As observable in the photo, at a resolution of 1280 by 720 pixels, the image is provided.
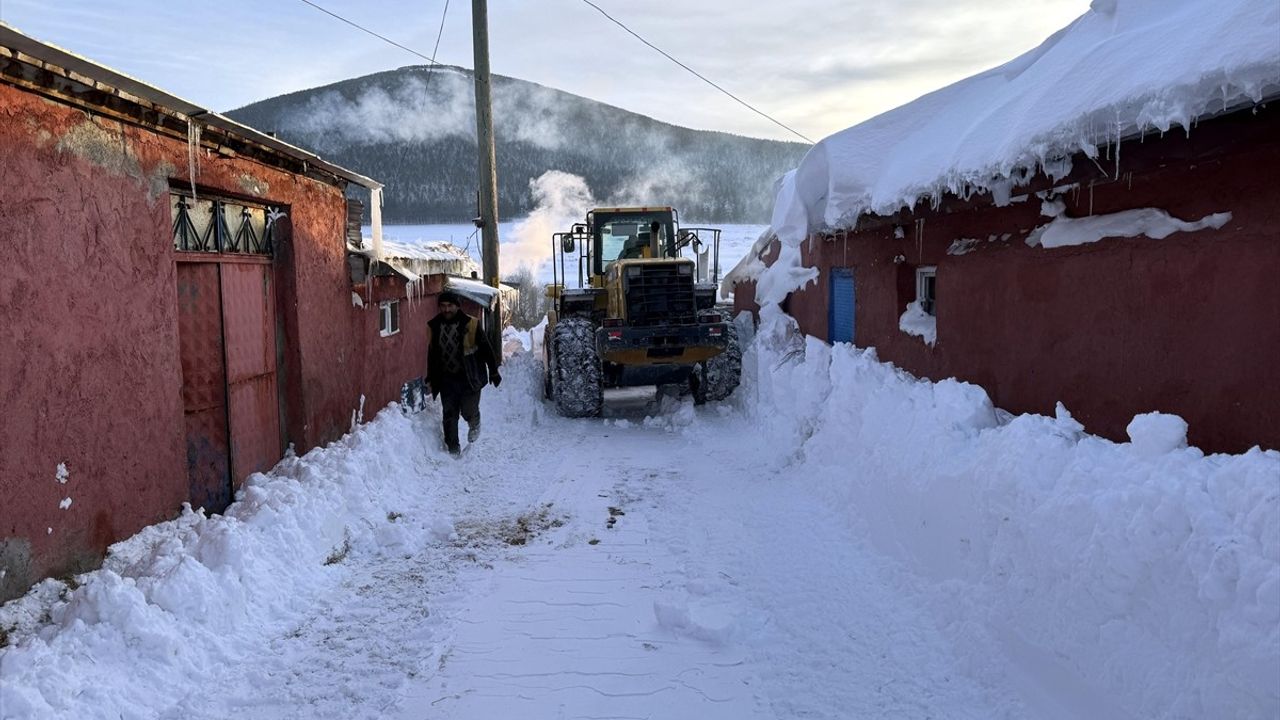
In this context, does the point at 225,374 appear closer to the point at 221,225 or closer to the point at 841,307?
the point at 221,225

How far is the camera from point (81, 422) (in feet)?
13.9

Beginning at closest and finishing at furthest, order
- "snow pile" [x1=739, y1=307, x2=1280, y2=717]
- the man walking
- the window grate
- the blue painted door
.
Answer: "snow pile" [x1=739, y1=307, x2=1280, y2=717] → the window grate → the man walking → the blue painted door

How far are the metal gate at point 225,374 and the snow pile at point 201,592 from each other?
0.26 m

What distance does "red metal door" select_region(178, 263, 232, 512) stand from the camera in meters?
5.65

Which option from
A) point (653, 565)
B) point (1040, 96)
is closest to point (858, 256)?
point (1040, 96)

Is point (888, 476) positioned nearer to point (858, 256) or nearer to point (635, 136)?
point (858, 256)

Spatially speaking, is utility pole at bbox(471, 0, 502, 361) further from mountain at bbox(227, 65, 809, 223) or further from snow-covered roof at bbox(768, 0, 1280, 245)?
mountain at bbox(227, 65, 809, 223)

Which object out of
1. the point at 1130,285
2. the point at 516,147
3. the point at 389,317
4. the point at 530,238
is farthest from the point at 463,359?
the point at 516,147

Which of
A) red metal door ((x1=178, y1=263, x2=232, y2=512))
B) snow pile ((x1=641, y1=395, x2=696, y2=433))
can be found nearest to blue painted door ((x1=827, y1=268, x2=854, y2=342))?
snow pile ((x1=641, y1=395, x2=696, y2=433))

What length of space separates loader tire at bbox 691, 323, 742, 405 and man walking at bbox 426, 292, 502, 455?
3.51m

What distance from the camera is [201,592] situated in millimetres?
4078

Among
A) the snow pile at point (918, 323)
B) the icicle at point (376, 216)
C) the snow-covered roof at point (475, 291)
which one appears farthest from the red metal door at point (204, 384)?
the snow pile at point (918, 323)

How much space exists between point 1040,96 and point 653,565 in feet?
12.1

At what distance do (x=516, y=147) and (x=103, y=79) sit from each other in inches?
3517
